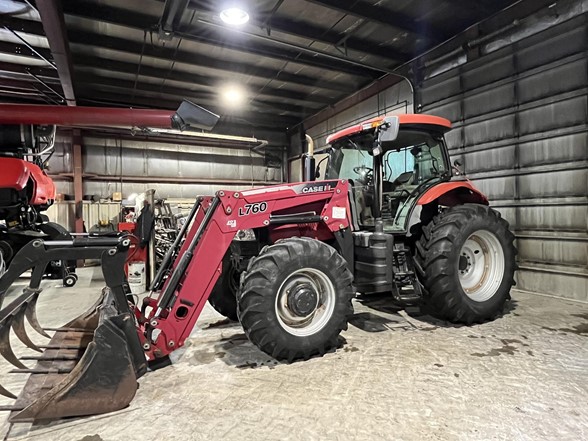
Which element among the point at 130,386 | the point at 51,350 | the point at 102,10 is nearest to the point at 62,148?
the point at 102,10

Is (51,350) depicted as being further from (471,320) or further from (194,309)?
(471,320)

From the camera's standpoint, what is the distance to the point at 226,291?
3.58 meters

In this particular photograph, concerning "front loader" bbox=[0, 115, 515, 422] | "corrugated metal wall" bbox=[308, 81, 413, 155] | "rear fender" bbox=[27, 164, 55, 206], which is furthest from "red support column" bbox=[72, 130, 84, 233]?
"front loader" bbox=[0, 115, 515, 422]

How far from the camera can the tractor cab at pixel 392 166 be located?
3621mm

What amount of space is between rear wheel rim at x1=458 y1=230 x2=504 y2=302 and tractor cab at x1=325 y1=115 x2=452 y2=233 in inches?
31.1

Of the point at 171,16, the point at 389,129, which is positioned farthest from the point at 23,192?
the point at 389,129

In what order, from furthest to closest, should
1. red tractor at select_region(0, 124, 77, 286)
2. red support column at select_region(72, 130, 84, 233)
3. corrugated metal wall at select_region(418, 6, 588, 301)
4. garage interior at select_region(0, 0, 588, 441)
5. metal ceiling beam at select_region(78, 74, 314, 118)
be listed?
red support column at select_region(72, 130, 84, 233) < metal ceiling beam at select_region(78, 74, 314, 118) < red tractor at select_region(0, 124, 77, 286) < corrugated metal wall at select_region(418, 6, 588, 301) < garage interior at select_region(0, 0, 588, 441)

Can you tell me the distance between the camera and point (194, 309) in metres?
2.53

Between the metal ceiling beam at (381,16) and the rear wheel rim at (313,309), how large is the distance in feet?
13.9

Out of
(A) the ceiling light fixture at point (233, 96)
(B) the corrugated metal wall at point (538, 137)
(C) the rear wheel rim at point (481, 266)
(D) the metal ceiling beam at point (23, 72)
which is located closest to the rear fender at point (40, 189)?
(D) the metal ceiling beam at point (23, 72)

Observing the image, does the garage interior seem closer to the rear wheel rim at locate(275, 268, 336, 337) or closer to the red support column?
the red support column

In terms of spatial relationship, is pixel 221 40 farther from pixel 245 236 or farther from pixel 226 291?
pixel 226 291

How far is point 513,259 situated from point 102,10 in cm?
666

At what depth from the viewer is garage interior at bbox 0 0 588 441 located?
6.66 feet
